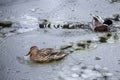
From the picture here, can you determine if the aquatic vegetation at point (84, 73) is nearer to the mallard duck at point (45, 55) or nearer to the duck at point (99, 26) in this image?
the mallard duck at point (45, 55)

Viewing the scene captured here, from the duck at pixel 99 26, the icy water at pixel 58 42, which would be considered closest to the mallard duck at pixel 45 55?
the icy water at pixel 58 42

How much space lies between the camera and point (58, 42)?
4969 mm

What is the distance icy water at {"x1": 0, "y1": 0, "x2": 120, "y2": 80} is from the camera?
3.69m

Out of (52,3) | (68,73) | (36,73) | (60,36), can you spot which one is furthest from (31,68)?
(52,3)

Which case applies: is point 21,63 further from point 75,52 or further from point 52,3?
point 52,3

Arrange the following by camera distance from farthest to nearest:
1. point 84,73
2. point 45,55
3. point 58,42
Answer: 1. point 58,42
2. point 45,55
3. point 84,73

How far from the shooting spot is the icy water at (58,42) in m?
3.69

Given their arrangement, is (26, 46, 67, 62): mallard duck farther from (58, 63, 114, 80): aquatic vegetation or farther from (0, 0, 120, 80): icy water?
(58, 63, 114, 80): aquatic vegetation

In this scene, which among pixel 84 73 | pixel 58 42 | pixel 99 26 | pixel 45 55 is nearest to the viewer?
pixel 84 73

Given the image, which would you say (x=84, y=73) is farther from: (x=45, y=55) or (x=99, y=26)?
(x=99, y=26)

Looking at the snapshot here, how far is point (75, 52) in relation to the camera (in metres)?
4.39

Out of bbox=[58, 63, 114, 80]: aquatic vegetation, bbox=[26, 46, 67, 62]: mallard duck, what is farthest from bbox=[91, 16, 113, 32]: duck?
bbox=[58, 63, 114, 80]: aquatic vegetation

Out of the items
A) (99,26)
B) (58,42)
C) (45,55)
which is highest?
(99,26)

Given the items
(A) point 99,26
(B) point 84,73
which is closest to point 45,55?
(B) point 84,73
